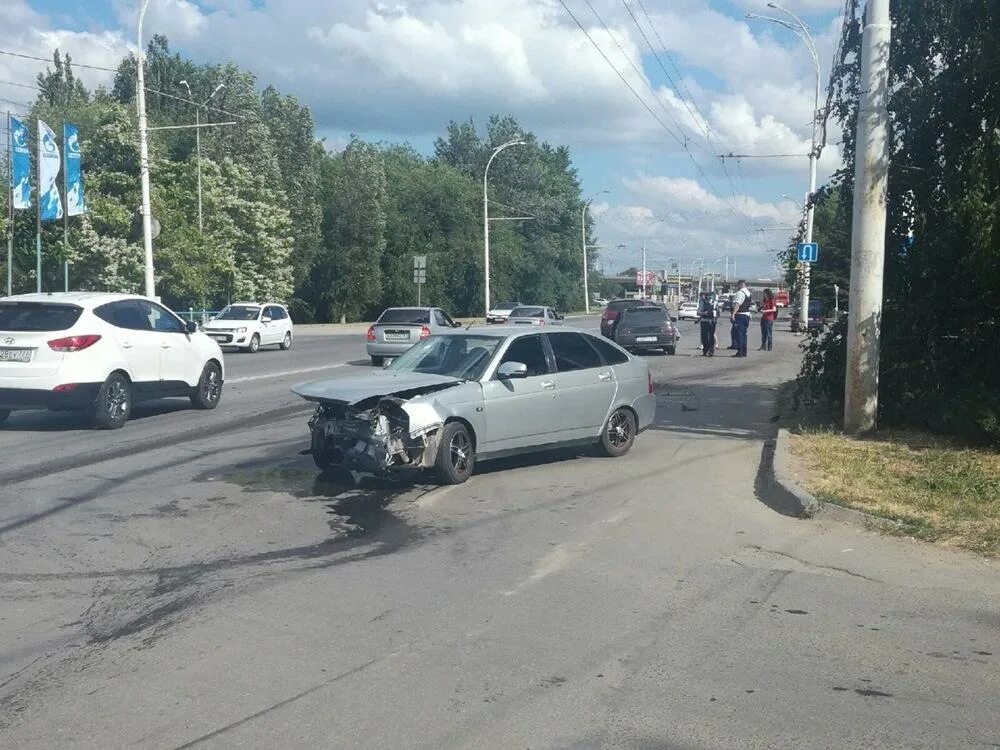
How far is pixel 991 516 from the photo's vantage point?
355 inches

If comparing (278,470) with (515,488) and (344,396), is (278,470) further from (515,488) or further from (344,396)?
(515,488)

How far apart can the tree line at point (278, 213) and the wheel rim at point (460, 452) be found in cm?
3056

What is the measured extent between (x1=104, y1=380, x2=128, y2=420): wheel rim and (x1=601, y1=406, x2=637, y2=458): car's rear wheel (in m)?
6.31

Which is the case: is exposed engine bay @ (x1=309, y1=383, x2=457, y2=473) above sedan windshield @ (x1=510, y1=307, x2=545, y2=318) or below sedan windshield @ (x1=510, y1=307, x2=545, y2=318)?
below

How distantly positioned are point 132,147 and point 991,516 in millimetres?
43738

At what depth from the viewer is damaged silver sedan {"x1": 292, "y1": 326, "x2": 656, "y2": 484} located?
10375mm

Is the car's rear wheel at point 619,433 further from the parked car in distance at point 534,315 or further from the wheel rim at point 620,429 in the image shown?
the parked car in distance at point 534,315

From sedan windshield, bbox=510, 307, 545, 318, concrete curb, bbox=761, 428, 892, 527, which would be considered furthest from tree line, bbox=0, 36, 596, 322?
concrete curb, bbox=761, 428, 892, 527

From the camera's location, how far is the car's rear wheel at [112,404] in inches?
561

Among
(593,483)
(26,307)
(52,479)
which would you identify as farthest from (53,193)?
(593,483)

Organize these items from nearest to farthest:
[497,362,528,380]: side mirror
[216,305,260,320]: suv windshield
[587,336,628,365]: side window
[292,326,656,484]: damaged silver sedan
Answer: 1. [292,326,656,484]: damaged silver sedan
2. [497,362,528,380]: side mirror
3. [587,336,628,365]: side window
4. [216,305,260,320]: suv windshield

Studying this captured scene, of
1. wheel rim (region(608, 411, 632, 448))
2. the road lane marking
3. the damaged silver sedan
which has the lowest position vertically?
the road lane marking

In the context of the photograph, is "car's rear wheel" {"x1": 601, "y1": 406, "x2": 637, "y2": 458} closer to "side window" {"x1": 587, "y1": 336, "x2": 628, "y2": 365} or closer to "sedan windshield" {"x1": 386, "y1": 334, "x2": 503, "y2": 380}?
"side window" {"x1": 587, "y1": 336, "x2": 628, "y2": 365}

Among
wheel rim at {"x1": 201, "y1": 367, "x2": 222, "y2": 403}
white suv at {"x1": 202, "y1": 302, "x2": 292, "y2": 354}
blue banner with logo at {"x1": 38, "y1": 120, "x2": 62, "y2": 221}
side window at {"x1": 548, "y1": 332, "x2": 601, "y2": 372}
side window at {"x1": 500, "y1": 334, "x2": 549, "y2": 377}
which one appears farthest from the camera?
white suv at {"x1": 202, "y1": 302, "x2": 292, "y2": 354}
